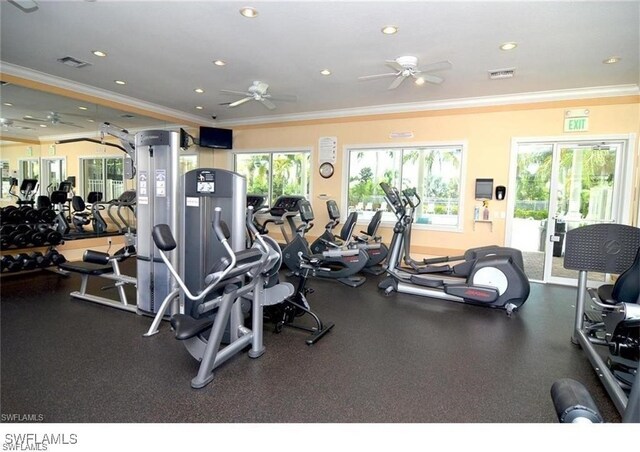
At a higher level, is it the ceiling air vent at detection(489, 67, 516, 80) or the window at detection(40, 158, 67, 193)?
the ceiling air vent at detection(489, 67, 516, 80)

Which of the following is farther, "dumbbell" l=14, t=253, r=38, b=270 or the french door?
the french door

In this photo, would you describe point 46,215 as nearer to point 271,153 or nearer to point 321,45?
point 271,153

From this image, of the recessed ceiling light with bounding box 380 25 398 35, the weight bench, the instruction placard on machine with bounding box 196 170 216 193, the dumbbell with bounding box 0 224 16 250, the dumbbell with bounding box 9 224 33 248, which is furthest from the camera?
the dumbbell with bounding box 9 224 33 248

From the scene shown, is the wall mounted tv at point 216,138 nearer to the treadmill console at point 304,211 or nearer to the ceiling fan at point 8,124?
the ceiling fan at point 8,124

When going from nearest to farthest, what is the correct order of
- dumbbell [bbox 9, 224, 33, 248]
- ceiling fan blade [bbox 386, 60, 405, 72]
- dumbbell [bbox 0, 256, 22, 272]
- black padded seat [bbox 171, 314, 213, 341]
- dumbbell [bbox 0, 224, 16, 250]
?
1. black padded seat [bbox 171, 314, 213, 341]
2. ceiling fan blade [bbox 386, 60, 405, 72]
3. dumbbell [bbox 0, 256, 22, 272]
4. dumbbell [bbox 0, 224, 16, 250]
5. dumbbell [bbox 9, 224, 33, 248]

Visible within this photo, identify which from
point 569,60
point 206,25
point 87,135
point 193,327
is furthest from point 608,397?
point 87,135

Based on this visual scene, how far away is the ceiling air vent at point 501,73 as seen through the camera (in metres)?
4.50

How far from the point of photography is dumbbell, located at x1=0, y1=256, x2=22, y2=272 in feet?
15.2

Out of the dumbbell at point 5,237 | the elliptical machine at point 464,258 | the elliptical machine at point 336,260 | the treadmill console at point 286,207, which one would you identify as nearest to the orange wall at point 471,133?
the elliptical machine at point 464,258

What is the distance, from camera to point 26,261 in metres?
4.85

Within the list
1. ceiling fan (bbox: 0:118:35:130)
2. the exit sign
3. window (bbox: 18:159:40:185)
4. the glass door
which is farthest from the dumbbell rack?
the exit sign

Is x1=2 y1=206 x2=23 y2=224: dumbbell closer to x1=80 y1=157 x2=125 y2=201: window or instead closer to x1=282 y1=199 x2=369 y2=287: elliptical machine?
x1=80 y1=157 x2=125 y2=201: window

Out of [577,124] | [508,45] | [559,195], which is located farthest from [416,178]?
[508,45]

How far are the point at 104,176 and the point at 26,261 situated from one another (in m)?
2.20
